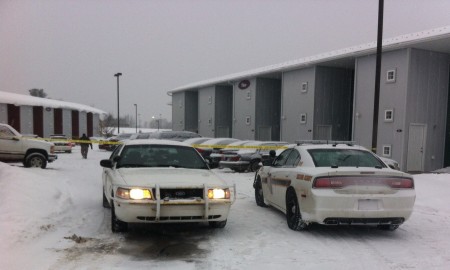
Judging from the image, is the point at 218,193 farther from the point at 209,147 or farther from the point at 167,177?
the point at 209,147

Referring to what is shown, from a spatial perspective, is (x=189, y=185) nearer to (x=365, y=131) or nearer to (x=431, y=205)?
(x=431, y=205)

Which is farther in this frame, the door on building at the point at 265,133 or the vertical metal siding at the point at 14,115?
the vertical metal siding at the point at 14,115

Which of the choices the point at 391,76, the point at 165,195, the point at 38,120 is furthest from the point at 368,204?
the point at 38,120

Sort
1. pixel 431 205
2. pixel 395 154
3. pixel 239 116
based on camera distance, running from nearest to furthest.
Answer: pixel 431 205 < pixel 395 154 < pixel 239 116

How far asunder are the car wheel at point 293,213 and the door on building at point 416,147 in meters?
13.6

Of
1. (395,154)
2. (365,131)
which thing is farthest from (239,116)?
(395,154)

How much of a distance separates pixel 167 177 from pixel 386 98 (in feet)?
52.4

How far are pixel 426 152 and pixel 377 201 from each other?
48.3 ft

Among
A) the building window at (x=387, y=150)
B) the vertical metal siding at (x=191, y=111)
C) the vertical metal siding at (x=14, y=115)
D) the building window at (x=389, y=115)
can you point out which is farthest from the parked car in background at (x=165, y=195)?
the vertical metal siding at (x=14, y=115)

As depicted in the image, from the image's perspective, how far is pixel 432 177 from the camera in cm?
1290

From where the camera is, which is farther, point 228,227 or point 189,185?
point 228,227

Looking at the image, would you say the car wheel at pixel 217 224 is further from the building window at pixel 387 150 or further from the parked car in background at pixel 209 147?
the building window at pixel 387 150

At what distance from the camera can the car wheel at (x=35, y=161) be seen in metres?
15.3

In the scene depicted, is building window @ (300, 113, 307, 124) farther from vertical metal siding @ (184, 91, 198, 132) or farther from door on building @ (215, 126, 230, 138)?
vertical metal siding @ (184, 91, 198, 132)
